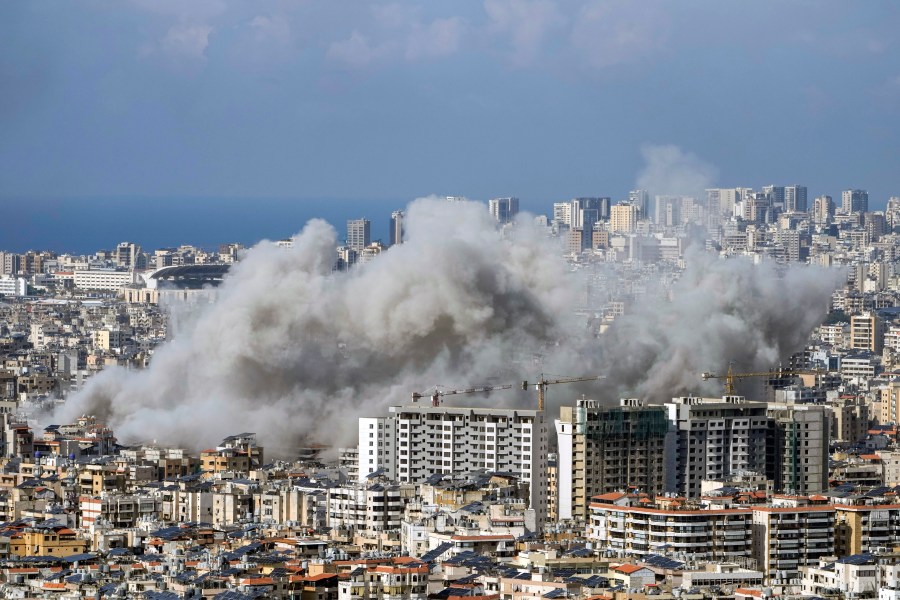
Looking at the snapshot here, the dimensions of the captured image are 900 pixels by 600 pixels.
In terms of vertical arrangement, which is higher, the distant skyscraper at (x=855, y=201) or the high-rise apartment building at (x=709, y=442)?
the distant skyscraper at (x=855, y=201)

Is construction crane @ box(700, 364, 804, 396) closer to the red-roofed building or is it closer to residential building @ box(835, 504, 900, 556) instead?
residential building @ box(835, 504, 900, 556)

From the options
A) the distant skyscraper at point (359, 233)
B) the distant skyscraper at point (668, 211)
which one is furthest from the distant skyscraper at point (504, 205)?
the distant skyscraper at point (668, 211)

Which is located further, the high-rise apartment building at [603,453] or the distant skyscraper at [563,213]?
the distant skyscraper at [563,213]

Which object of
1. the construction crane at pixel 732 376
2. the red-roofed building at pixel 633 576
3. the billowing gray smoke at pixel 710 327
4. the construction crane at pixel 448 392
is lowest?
the red-roofed building at pixel 633 576

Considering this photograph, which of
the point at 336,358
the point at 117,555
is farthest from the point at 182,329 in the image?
the point at 117,555

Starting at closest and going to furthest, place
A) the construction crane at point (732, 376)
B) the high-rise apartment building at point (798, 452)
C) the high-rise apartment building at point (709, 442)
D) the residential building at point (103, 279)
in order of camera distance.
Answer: the high-rise apartment building at point (709, 442), the high-rise apartment building at point (798, 452), the construction crane at point (732, 376), the residential building at point (103, 279)

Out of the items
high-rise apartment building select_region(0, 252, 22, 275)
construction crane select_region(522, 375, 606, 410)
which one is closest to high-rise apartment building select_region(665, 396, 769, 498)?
construction crane select_region(522, 375, 606, 410)

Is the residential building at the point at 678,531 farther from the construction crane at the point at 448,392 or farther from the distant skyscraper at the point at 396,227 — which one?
the distant skyscraper at the point at 396,227
